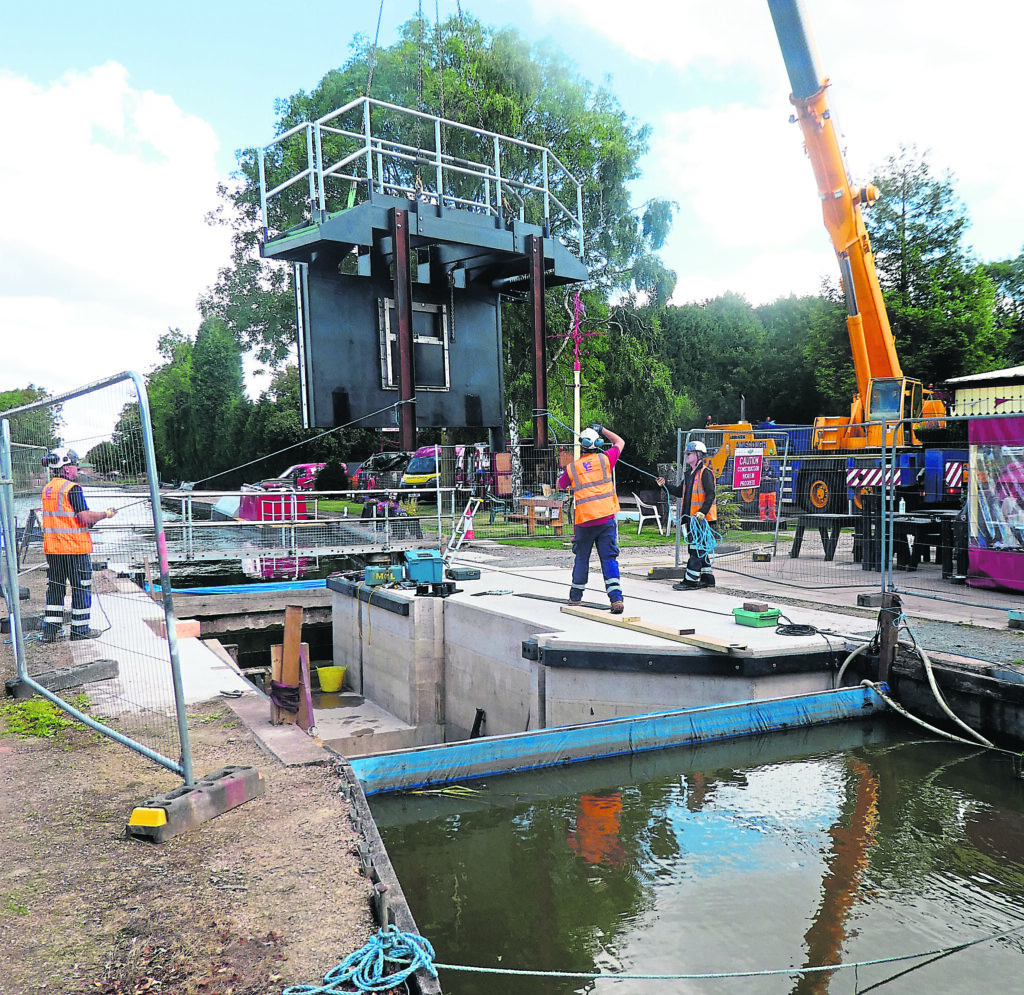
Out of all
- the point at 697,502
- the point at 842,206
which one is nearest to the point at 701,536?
the point at 697,502

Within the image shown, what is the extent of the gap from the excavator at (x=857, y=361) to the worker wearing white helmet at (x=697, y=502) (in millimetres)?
3311

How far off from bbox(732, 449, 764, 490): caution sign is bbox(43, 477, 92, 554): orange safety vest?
12.7 metres

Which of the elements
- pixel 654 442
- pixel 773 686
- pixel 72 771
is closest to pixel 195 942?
pixel 72 771

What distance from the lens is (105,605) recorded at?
9.71 meters

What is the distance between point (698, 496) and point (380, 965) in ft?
25.6

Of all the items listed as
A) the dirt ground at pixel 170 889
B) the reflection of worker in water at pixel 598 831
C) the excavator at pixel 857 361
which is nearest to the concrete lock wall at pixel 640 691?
the reflection of worker in water at pixel 598 831

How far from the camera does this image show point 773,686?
23.0ft

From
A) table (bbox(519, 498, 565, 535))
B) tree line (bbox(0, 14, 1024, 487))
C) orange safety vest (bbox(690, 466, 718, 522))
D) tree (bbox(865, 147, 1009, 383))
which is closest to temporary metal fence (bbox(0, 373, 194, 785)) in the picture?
orange safety vest (bbox(690, 466, 718, 522))

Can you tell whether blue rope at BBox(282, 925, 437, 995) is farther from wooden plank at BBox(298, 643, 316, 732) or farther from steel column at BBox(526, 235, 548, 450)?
steel column at BBox(526, 235, 548, 450)

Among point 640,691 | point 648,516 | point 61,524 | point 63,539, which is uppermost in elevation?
point 61,524

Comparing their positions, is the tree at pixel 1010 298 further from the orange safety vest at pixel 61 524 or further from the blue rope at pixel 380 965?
the blue rope at pixel 380 965

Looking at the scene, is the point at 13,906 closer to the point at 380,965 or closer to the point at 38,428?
the point at 380,965

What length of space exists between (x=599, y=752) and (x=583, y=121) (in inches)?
1045

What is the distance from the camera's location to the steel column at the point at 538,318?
10102mm
